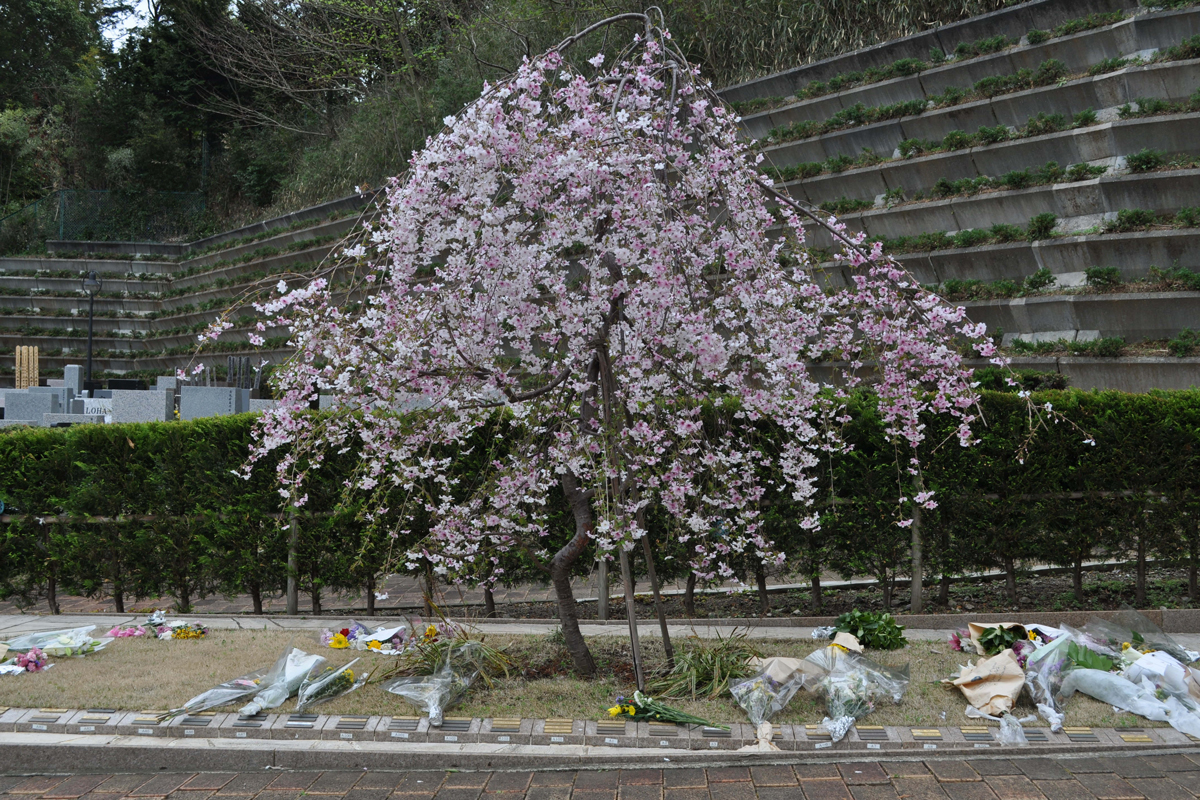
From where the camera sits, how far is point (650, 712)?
4.49 meters

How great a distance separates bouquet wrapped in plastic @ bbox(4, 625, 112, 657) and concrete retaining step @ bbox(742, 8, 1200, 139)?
25.1 ft

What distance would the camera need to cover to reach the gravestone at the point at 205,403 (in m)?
13.8

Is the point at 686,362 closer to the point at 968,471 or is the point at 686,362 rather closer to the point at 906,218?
the point at 968,471

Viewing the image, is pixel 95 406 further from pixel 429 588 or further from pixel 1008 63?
pixel 1008 63

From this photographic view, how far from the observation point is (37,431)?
7.93 meters

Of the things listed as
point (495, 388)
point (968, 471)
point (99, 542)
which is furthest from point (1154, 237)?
point (99, 542)

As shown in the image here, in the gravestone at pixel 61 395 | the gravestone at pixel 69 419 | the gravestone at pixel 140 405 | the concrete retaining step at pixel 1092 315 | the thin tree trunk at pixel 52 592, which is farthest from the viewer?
the gravestone at pixel 61 395

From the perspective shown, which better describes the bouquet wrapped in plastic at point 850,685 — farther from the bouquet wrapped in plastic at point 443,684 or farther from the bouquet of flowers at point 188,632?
the bouquet of flowers at point 188,632

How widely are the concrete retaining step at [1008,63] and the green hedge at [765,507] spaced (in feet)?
14.9

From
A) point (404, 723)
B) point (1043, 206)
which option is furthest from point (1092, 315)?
point (404, 723)

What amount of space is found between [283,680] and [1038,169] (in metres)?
10.5

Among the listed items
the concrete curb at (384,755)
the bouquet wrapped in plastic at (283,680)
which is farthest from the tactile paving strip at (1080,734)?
the bouquet wrapped in plastic at (283,680)

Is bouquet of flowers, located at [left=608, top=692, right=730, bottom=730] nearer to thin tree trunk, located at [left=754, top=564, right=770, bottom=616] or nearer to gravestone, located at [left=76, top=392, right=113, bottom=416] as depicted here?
thin tree trunk, located at [left=754, top=564, right=770, bottom=616]

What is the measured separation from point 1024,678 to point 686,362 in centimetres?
259
